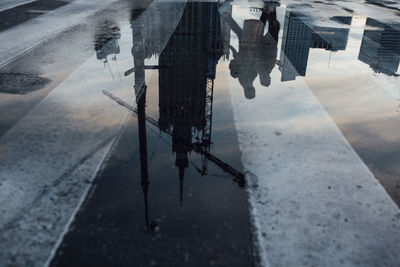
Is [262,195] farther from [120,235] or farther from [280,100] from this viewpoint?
[280,100]

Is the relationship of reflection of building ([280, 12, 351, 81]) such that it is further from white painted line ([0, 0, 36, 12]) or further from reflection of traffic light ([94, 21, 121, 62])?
white painted line ([0, 0, 36, 12])

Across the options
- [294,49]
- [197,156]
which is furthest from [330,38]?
[197,156]

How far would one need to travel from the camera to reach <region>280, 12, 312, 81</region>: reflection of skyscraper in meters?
10.3

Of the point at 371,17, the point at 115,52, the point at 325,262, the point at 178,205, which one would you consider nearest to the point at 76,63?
the point at 115,52

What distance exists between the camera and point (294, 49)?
12.2 metres

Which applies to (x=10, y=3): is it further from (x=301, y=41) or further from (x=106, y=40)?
(x=301, y=41)

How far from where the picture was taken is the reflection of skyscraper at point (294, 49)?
10.3m

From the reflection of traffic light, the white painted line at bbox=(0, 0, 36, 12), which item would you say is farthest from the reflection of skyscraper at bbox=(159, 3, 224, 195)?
the white painted line at bbox=(0, 0, 36, 12)

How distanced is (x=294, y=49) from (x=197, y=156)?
26.8 feet

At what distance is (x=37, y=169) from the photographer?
5.29 meters

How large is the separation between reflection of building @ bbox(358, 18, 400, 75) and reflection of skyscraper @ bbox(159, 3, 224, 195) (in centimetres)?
543

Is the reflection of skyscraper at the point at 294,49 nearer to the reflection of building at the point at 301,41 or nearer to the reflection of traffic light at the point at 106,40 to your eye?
the reflection of building at the point at 301,41

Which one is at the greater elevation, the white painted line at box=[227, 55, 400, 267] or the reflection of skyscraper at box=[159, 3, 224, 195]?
the reflection of skyscraper at box=[159, 3, 224, 195]

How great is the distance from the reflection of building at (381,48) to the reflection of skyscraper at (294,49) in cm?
211
